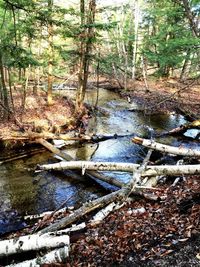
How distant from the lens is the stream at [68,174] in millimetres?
8633

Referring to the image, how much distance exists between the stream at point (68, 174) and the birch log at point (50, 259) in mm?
2577

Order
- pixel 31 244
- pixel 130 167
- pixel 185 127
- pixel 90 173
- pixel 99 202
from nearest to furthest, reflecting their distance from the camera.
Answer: pixel 31 244
pixel 99 202
pixel 130 167
pixel 90 173
pixel 185 127

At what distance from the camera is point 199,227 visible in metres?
5.58

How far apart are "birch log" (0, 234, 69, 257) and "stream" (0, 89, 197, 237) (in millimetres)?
2186

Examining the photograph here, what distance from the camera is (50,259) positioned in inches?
204

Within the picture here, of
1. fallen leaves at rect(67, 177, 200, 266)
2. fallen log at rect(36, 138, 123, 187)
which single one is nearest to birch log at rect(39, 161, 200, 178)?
fallen log at rect(36, 138, 123, 187)

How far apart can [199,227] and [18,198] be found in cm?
570

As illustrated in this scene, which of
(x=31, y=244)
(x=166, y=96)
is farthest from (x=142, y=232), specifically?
(x=166, y=96)

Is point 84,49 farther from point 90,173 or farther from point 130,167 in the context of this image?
point 130,167

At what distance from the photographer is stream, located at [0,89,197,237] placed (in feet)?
28.3

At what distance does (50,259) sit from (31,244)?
0.50m

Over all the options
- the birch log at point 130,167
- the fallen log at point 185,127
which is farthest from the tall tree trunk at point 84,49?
the birch log at point 130,167

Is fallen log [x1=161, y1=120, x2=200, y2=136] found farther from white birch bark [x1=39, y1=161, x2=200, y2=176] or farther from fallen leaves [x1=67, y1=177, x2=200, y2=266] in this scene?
fallen leaves [x1=67, y1=177, x2=200, y2=266]

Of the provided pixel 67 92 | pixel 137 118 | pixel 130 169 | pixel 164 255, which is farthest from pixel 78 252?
pixel 67 92
